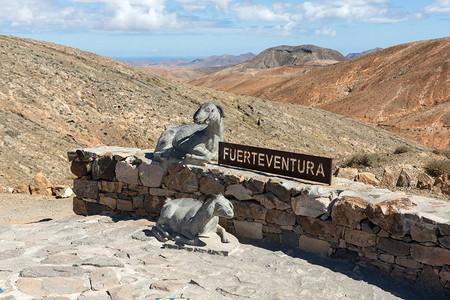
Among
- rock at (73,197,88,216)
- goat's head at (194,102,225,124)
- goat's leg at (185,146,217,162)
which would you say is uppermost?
goat's head at (194,102,225,124)

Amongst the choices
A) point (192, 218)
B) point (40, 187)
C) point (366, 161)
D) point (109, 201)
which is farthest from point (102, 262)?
point (366, 161)

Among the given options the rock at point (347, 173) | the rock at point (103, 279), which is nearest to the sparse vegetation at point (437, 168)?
the rock at point (347, 173)

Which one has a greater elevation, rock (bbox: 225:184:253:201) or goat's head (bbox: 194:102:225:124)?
goat's head (bbox: 194:102:225:124)

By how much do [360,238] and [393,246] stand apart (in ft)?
1.32

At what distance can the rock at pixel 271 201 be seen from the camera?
5.59 metres

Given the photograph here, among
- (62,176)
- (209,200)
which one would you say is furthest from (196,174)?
(62,176)

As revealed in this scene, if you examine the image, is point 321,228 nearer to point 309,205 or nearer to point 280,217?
point 309,205

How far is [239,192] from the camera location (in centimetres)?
601

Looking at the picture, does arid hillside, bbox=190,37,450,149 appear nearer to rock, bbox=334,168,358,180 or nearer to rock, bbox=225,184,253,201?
rock, bbox=334,168,358,180

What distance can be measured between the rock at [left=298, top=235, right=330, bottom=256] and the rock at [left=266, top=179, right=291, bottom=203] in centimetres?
57

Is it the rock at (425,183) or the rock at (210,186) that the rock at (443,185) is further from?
the rock at (210,186)

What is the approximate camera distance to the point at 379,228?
190 inches

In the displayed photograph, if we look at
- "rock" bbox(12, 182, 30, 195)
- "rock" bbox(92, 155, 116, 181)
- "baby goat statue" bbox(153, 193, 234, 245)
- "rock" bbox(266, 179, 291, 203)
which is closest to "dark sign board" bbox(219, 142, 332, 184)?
"rock" bbox(266, 179, 291, 203)

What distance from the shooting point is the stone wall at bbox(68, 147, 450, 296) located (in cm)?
455
